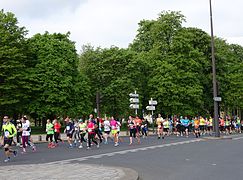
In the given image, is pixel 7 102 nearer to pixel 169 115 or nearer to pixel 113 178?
pixel 169 115

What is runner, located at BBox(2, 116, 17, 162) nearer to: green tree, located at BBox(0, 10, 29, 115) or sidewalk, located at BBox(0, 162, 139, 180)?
sidewalk, located at BBox(0, 162, 139, 180)

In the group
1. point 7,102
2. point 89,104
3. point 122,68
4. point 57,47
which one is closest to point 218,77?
point 122,68

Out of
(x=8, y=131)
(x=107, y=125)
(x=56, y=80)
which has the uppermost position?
(x=56, y=80)

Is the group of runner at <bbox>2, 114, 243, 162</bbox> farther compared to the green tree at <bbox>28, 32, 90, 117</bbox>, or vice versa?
the green tree at <bbox>28, 32, 90, 117</bbox>

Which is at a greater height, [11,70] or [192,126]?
[11,70]

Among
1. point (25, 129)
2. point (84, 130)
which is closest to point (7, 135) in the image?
point (25, 129)

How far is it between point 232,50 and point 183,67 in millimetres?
22320

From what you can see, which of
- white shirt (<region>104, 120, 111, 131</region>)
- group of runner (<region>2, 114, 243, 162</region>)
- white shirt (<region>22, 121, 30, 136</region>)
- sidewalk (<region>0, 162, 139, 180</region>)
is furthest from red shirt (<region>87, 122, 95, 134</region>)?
sidewalk (<region>0, 162, 139, 180</region>)

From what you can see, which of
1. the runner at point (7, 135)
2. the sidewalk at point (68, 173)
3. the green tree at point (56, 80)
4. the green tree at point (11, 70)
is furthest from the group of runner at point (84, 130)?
the green tree at point (11, 70)

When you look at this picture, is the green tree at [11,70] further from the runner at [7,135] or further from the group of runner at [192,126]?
the runner at [7,135]

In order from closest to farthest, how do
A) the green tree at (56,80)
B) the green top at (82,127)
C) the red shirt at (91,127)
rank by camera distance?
the red shirt at (91,127), the green top at (82,127), the green tree at (56,80)

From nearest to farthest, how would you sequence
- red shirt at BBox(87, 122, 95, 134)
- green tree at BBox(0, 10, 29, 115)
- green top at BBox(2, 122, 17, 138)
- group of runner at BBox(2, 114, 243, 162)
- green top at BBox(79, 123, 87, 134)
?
1. green top at BBox(2, 122, 17, 138)
2. group of runner at BBox(2, 114, 243, 162)
3. red shirt at BBox(87, 122, 95, 134)
4. green top at BBox(79, 123, 87, 134)
5. green tree at BBox(0, 10, 29, 115)

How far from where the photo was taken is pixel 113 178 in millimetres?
10141

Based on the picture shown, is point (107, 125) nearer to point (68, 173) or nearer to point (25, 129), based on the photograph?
point (25, 129)
